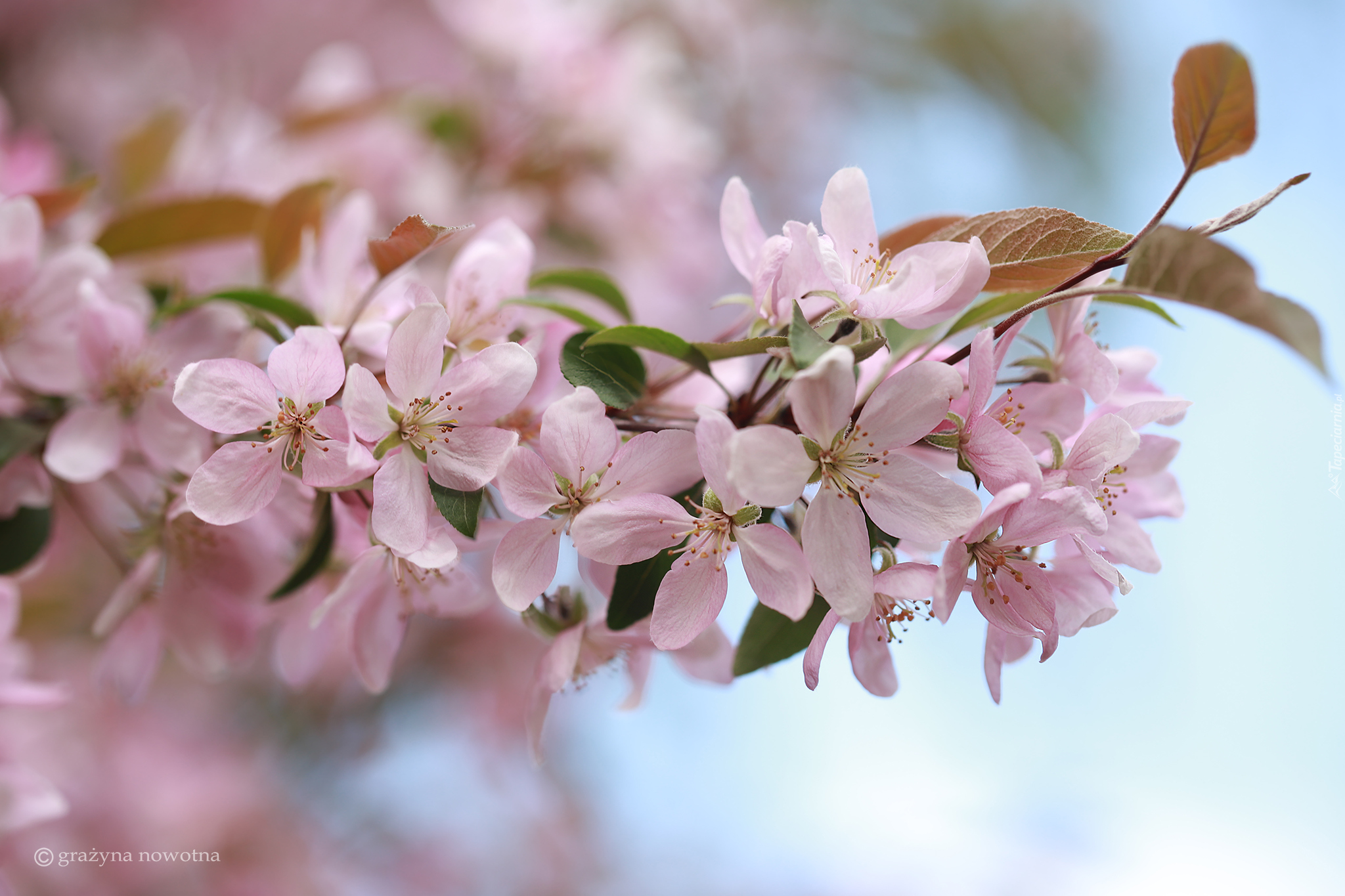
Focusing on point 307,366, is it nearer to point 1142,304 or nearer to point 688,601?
point 688,601

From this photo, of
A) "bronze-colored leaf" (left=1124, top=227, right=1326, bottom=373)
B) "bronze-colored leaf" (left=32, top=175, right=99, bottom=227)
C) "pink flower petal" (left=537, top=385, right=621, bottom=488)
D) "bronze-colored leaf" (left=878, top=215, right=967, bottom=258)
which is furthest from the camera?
"bronze-colored leaf" (left=32, top=175, right=99, bottom=227)

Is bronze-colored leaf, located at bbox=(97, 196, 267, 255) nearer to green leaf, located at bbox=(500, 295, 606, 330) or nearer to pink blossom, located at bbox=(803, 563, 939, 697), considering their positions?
green leaf, located at bbox=(500, 295, 606, 330)

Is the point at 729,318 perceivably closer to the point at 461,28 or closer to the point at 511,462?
the point at 461,28

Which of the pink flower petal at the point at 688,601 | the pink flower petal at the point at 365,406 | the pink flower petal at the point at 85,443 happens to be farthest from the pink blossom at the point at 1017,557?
the pink flower petal at the point at 85,443

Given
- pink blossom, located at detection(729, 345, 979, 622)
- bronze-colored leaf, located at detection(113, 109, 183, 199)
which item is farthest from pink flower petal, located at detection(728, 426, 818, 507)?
bronze-colored leaf, located at detection(113, 109, 183, 199)

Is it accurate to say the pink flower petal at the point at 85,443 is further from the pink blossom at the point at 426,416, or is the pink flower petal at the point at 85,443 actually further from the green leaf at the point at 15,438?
the pink blossom at the point at 426,416
